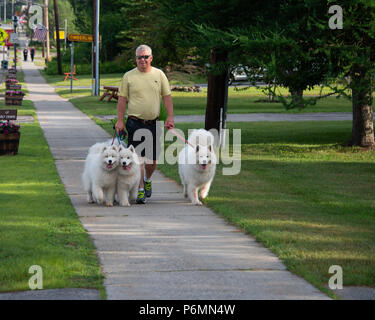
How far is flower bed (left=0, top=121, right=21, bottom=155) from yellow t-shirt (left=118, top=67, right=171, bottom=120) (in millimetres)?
7857

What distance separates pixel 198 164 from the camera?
11781 mm

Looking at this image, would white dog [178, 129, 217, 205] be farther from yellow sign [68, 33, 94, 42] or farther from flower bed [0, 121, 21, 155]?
yellow sign [68, 33, 94, 42]

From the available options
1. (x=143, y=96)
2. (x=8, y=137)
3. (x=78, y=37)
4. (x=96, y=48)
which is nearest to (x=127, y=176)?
(x=143, y=96)

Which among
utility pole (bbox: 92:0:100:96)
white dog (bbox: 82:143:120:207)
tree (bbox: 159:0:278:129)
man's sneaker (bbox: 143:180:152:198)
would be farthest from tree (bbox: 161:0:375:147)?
utility pole (bbox: 92:0:100:96)

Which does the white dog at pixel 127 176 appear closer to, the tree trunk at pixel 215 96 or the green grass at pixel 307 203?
the green grass at pixel 307 203

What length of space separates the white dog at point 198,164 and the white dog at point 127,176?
826 millimetres

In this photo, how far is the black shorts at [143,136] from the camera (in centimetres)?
1178

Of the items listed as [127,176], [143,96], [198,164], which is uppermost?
[143,96]

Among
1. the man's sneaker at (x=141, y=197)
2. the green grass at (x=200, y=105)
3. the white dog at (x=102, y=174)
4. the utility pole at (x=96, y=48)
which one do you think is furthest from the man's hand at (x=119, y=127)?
the utility pole at (x=96, y=48)

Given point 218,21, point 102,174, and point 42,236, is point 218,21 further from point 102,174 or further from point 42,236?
point 42,236

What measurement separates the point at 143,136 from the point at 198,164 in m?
0.97
